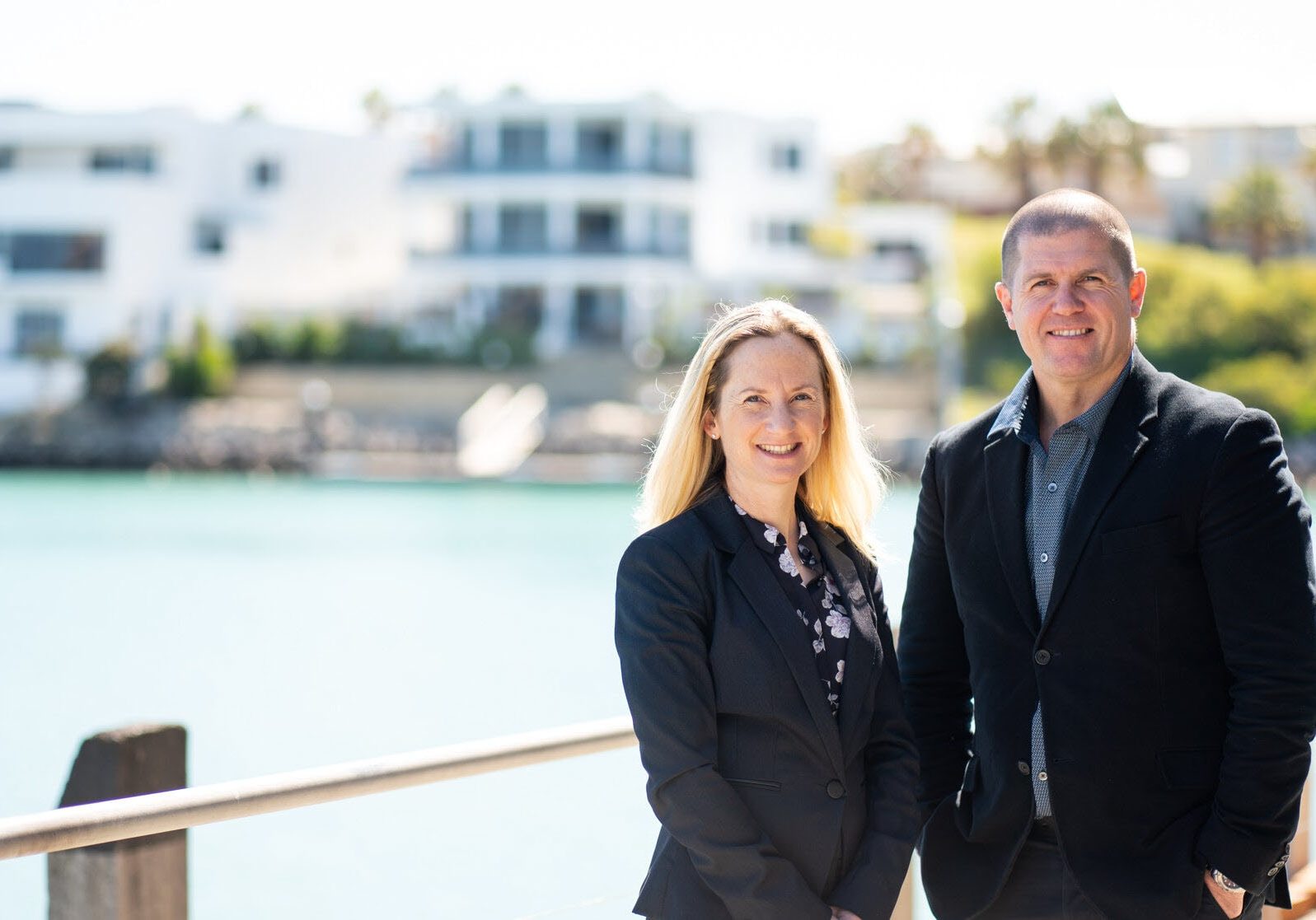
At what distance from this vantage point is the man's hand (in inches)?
90.4

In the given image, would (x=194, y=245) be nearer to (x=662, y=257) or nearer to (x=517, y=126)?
(x=517, y=126)

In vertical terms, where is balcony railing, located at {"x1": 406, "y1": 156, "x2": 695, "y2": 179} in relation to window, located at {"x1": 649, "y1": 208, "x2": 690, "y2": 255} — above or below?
above

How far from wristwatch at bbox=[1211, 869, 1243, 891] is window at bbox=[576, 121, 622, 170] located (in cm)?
4538

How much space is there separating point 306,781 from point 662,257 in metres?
44.5

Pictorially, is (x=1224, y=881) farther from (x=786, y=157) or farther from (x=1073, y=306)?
(x=786, y=157)

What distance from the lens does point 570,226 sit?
46.5m

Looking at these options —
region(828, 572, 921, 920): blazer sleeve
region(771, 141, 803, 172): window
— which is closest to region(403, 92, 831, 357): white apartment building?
region(771, 141, 803, 172): window

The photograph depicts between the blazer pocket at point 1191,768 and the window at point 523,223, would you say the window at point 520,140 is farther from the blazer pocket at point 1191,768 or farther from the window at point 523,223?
the blazer pocket at point 1191,768

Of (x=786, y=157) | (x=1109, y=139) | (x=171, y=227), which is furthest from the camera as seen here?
(x=1109, y=139)

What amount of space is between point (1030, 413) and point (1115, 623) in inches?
15.8

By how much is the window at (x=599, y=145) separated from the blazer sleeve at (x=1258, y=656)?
45260 millimetres

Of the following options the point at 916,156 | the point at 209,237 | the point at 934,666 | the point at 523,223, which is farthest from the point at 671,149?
the point at 934,666

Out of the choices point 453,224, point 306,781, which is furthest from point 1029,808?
point 453,224

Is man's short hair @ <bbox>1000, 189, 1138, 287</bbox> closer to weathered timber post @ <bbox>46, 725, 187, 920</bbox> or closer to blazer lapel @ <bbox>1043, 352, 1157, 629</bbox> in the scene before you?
blazer lapel @ <bbox>1043, 352, 1157, 629</bbox>
